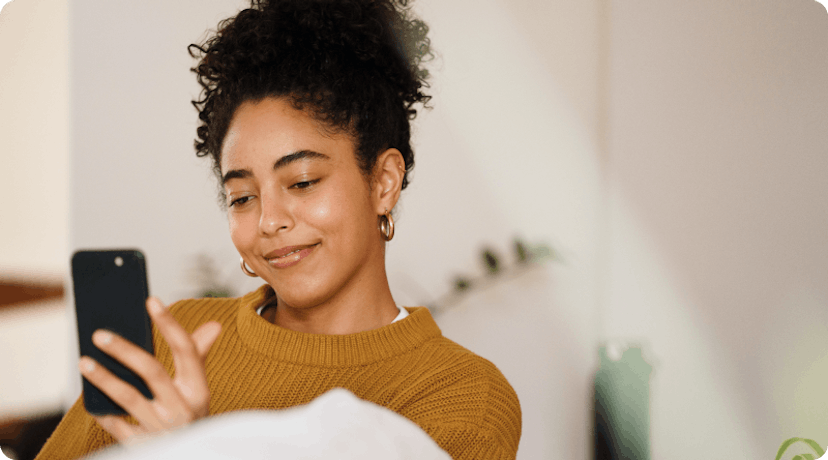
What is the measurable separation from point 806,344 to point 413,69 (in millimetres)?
1397

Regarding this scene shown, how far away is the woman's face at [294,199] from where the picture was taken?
667mm

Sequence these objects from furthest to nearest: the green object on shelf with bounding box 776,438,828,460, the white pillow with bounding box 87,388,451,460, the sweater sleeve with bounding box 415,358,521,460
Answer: the green object on shelf with bounding box 776,438,828,460
the sweater sleeve with bounding box 415,358,521,460
the white pillow with bounding box 87,388,451,460

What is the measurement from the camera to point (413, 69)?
0.84 m

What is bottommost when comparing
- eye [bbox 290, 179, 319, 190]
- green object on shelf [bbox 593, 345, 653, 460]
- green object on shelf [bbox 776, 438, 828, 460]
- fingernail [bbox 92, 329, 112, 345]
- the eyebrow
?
green object on shelf [bbox 776, 438, 828, 460]

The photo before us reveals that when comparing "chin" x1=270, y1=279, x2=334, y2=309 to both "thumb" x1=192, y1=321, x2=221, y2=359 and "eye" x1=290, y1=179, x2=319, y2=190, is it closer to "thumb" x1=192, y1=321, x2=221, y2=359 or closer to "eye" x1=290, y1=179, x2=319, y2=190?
"eye" x1=290, y1=179, x2=319, y2=190

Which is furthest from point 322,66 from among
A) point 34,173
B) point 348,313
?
point 34,173

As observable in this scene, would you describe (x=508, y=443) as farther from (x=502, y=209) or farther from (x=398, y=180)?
(x=502, y=209)

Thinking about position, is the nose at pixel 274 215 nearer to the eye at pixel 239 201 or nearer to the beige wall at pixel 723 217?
the eye at pixel 239 201

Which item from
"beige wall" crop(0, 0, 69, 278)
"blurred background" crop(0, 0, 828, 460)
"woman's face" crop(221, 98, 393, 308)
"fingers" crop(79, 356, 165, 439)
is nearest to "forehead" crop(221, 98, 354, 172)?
"woman's face" crop(221, 98, 393, 308)

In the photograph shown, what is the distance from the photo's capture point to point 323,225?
676 mm

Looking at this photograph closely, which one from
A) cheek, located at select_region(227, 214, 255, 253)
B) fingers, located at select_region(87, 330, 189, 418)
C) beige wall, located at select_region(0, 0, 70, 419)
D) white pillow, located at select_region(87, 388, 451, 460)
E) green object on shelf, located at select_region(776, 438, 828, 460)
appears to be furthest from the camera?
beige wall, located at select_region(0, 0, 70, 419)

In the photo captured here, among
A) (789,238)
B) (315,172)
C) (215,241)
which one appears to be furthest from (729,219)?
(215,241)

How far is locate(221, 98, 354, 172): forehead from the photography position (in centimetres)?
67

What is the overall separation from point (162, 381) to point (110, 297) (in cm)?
15
